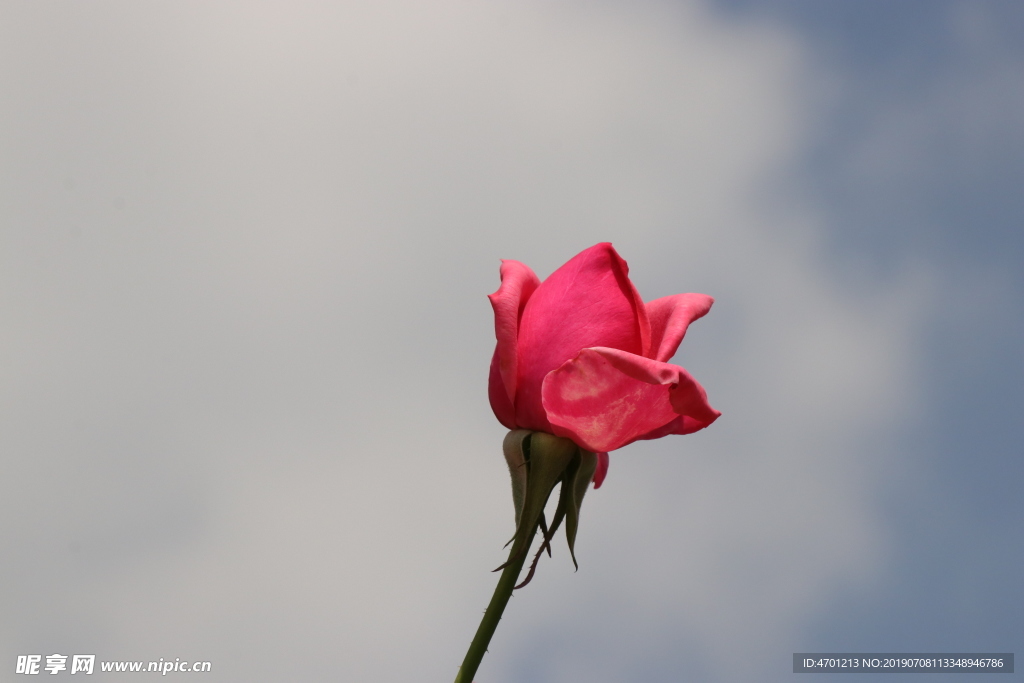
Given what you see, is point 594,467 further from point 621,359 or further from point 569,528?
point 621,359

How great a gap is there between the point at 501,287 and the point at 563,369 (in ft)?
0.95

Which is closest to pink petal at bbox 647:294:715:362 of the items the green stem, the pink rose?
the pink rose

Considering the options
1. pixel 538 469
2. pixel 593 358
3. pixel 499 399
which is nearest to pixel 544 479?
pixel 538 469

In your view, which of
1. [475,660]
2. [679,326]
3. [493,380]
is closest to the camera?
[475,660]

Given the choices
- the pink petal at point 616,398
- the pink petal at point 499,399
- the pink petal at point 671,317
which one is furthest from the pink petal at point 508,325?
the pink petal at point 671,317

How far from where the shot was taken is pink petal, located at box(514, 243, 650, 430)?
1479 mm

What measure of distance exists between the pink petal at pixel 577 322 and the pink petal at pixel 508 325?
24 mm

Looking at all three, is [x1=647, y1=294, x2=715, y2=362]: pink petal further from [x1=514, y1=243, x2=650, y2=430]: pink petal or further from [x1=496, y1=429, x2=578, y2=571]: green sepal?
[x1=496, y1=429, x2=578, y2=571]: green sepal

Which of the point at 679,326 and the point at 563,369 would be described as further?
the point at 679,326

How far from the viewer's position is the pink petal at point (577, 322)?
1.48 meters

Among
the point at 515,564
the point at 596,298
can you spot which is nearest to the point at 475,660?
the point at 515,564

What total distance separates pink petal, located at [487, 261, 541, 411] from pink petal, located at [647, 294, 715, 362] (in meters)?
0.25

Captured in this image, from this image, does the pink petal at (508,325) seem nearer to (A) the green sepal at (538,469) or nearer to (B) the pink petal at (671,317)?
(A) the green sepal at (538,469)

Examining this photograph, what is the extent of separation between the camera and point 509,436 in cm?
156
